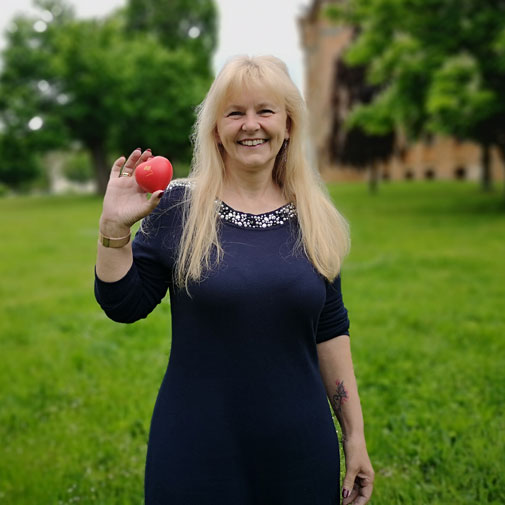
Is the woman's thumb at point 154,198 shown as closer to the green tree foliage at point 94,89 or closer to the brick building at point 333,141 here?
the brick building at point 333,141

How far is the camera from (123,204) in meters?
1.74

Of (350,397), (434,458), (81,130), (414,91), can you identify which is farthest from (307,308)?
(81,130)

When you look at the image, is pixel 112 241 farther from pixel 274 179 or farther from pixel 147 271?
pixel 274 179

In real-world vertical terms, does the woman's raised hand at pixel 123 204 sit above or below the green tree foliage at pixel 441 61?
below

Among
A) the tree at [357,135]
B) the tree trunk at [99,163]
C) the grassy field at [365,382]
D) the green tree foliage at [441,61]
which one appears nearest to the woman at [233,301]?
the grassy field at [365,382]

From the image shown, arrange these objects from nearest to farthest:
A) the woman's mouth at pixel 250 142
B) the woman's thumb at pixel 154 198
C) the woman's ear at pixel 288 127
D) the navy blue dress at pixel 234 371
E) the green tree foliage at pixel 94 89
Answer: the woman's thumb at pixel 154 198
the navy blue dress at pixel 234 371
the woman's mouth at pixel 250 142
the woman's ear at pixel 288 127
the green tree foliage at pixel 94 89

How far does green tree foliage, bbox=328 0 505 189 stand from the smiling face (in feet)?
44.6

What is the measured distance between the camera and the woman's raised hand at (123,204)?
1714 millimetres

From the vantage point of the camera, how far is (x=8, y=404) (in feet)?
16.3

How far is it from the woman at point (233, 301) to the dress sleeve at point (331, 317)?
0.26 ft

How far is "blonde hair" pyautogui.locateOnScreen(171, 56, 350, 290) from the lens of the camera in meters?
1.84

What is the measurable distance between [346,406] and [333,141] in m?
34.3

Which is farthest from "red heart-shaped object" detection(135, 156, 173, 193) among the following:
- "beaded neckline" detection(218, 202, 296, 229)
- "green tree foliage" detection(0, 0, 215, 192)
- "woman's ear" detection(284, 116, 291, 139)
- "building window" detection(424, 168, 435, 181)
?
"building window" detection(424, 168, 435, 181)

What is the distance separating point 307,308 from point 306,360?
7.2 inches
